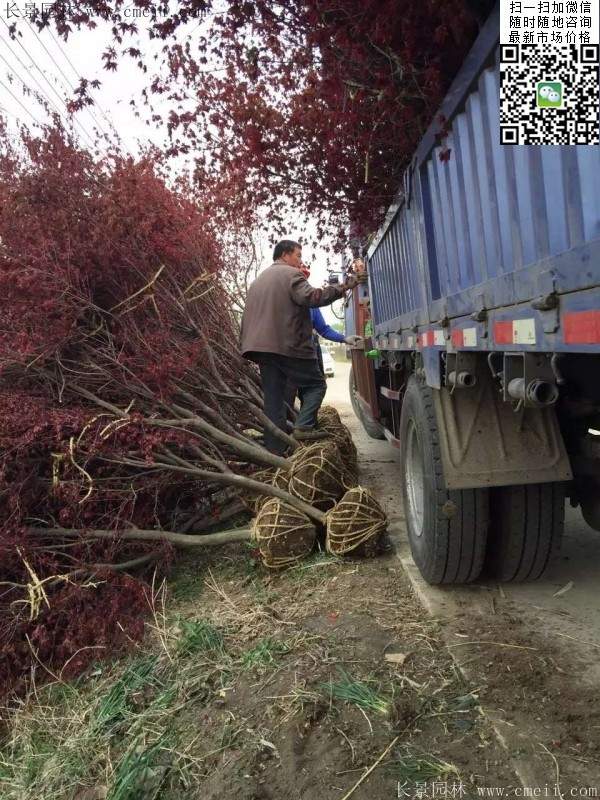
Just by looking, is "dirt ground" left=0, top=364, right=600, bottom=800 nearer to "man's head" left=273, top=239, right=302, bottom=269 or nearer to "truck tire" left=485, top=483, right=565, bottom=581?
"truck tire" left=485, top=483, right=565, bottom=581

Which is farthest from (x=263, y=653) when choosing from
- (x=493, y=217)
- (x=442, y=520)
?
(x=493, y=217)

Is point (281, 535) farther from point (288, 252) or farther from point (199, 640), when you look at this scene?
point (288, 252)

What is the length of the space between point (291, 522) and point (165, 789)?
176cm

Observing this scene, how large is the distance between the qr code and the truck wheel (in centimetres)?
159

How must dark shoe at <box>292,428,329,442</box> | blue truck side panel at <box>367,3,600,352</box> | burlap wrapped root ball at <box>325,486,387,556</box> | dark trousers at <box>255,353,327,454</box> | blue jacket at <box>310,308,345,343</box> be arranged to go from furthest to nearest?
blue jacket at <box>310,308,345,343</box>, dark trousers at <box>255,353,327,454</box>, dark shoe at <box>292,428,329,442</box>, burlap wrapped root ball at <box>325,486,387,556</box>, blue truck side panel at <box>367,3,600,352</box>

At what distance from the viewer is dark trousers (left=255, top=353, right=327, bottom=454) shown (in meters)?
5.12

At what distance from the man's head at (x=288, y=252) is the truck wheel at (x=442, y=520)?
92.8 inches

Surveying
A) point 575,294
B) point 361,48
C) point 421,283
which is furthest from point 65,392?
point 575,294

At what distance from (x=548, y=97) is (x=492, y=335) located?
2.42 feet

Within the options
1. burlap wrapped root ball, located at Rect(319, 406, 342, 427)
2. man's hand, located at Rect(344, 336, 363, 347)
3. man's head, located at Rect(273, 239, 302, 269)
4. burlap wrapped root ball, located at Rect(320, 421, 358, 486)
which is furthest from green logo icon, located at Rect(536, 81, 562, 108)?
man's hand, located at Rect(344, 336, 363, 347)

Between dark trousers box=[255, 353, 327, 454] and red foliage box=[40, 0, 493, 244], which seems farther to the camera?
dark trousers box=[255, 353, 327, 454]

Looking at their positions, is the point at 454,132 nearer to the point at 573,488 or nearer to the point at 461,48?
the point at 461,48

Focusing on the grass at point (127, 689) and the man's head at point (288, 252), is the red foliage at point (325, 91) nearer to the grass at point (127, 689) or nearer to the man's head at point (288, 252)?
the man's head at point (288, 252)

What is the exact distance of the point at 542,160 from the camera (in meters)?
1.69
